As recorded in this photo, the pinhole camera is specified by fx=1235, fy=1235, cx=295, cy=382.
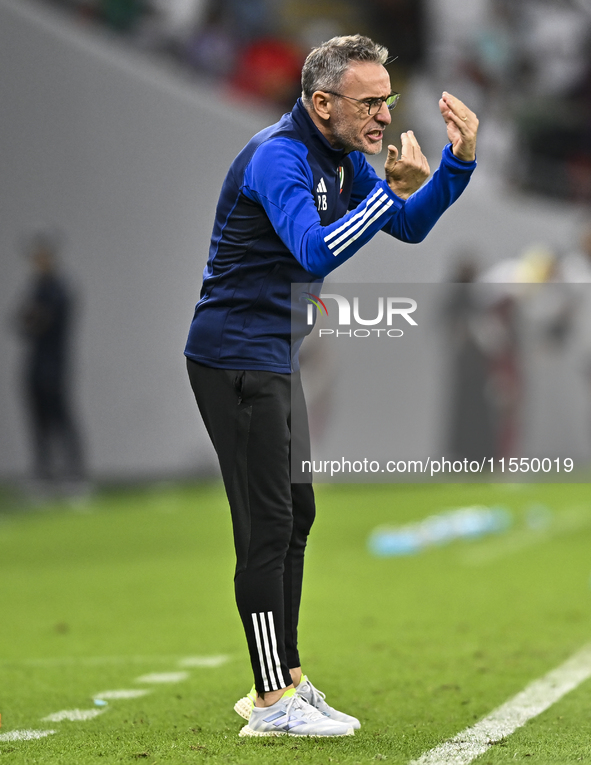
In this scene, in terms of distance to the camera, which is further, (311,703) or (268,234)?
(311,703)

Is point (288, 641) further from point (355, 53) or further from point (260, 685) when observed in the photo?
point (355, 53)

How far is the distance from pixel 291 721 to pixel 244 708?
310mm

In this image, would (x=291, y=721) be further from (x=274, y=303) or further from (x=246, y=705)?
(x=274, y=303)

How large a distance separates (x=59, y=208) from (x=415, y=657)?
10.8 meters

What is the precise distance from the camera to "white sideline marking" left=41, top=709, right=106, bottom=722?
4297 millimetres

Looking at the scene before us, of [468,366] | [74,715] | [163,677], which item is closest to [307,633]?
[163,677]

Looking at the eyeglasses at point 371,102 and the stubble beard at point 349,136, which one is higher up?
the eyeglasses at point 371,102

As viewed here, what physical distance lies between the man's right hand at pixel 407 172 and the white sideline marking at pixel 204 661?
257cm

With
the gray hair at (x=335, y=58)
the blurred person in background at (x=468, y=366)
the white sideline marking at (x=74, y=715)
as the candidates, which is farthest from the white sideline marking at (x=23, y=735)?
the blurred person in background at (x=468, y=366)

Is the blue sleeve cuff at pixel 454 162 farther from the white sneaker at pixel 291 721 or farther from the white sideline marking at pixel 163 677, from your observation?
the white sideline marking at pixel 163 677

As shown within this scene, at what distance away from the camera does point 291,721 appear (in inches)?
151

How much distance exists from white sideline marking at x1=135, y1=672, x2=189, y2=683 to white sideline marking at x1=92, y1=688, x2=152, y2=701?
199mm

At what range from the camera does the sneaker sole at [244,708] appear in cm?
409

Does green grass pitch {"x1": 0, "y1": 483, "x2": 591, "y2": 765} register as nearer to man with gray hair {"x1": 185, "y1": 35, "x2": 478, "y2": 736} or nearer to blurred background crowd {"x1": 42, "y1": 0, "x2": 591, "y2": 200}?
man with gray hair {"x1": 185, "y1": 35, "x2": 478, "y2": 736}
